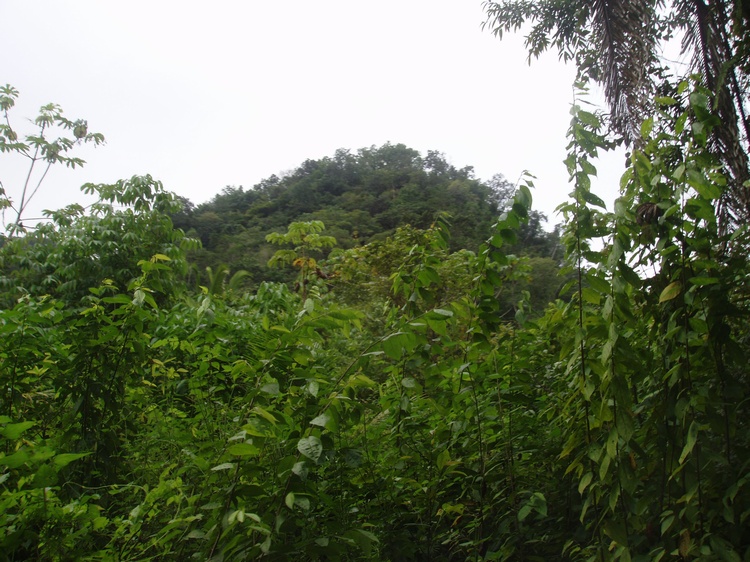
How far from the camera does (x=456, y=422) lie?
1658 mm

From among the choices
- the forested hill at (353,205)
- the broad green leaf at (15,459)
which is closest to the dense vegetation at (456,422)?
the broad green leaf at (15,459)

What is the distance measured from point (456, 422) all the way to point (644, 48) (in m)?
5.27

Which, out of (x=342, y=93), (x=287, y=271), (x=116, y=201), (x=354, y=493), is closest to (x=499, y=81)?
(x=116, y=201)

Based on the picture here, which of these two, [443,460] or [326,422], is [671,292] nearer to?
[443,460]

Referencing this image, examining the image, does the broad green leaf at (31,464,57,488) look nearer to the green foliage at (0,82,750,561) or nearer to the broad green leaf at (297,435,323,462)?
the green foliage at (0,82,750,561)

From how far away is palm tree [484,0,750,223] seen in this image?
3568 millimetres

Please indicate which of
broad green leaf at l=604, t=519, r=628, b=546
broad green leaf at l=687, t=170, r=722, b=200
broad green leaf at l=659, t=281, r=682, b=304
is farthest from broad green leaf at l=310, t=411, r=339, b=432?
broad green leaf at l=687, t=170, r=722, b=200

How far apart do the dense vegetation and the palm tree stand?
1.72 feet

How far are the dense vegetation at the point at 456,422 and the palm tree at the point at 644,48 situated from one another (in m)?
0.52

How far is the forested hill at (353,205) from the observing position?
56.2 feet

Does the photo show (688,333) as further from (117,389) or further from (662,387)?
(117,389)

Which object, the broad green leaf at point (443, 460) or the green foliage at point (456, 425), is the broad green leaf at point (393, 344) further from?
the broad green leaf at point (443, 460)

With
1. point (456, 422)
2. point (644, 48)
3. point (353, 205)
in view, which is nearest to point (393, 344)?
point (456, 422)

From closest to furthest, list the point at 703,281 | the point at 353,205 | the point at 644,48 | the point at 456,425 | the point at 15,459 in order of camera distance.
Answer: the point at 15,459 < the point at 703,281 < the point at 456,425 < the point at 644,48 < the point at 353,205
